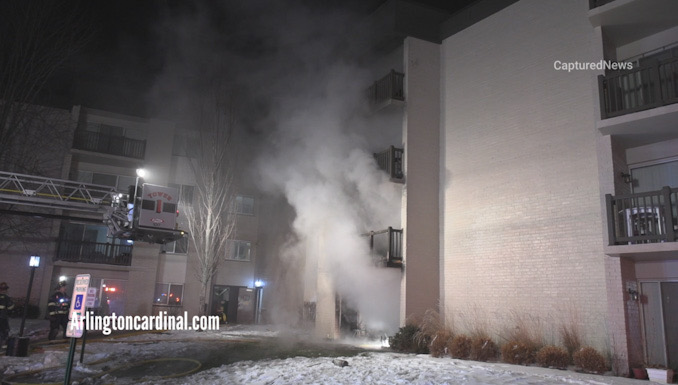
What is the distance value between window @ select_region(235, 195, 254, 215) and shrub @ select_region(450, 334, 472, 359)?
17402 millimetres

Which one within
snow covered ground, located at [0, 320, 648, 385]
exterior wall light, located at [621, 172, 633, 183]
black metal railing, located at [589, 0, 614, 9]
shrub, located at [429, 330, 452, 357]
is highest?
black metal railing, located at [589, 0, 614, 9]

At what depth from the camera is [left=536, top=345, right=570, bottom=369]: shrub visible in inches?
365

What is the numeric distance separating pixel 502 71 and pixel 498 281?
19.6 feet

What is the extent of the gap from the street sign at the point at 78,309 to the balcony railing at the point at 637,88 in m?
10.8

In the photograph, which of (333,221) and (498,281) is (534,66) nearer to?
(498,281)

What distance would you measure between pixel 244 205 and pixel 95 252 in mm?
7841

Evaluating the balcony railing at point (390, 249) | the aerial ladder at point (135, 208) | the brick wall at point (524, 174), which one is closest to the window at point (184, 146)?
the aerial ladder at point (135, 208)

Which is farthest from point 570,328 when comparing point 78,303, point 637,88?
point 78,303

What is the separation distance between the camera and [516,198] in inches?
486

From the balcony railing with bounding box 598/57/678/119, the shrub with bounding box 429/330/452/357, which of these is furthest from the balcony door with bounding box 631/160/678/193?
the shrub with bounding box 429/330/452/357

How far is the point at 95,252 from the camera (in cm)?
2306

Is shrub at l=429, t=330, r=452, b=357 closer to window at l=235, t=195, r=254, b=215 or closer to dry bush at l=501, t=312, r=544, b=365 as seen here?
dry bush at l=501, t=312, r=544, b=365

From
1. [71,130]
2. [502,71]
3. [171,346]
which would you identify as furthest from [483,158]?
[71,130]

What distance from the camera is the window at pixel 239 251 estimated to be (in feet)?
83.5
